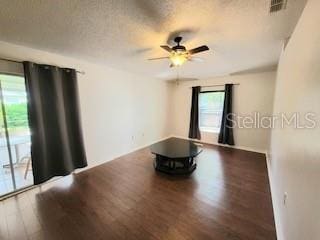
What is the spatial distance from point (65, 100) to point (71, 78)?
42 cm

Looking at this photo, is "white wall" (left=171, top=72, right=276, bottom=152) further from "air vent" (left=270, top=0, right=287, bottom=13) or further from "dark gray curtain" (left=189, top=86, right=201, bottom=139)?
"air vent" (left=270, top=0, right=287, bottom=13)

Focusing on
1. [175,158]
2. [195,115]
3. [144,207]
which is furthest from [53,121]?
[195,115]

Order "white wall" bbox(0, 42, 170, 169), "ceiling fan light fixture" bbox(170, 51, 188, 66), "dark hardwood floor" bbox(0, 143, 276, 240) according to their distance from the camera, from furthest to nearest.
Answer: "white wall" bbox(0, 42, 170, 169)
"ceiling fan light fixture" bbox(170, 51, 188, 66)
"dark hardwood floor" bbox(0, 143, 276, 240)

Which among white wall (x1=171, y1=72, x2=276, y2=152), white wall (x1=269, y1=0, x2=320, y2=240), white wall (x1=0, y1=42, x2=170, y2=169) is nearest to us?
white wall (x1=269, y1=0, x2=320, y2=240)

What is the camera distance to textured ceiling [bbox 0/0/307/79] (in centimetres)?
144

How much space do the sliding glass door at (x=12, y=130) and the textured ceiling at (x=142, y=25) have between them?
681mm

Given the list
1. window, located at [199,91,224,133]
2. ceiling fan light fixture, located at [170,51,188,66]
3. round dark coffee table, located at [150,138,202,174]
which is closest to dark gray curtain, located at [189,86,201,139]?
window, located at [199,91,224,133]

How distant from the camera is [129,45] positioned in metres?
2.33

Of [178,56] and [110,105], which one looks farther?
[110,105]

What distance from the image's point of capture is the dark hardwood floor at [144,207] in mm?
1691

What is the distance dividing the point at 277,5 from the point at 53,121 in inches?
131

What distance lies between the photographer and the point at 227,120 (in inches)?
183

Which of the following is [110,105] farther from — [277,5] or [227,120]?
[227,120]

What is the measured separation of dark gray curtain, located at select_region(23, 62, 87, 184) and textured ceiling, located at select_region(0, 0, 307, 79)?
17.5 inches
